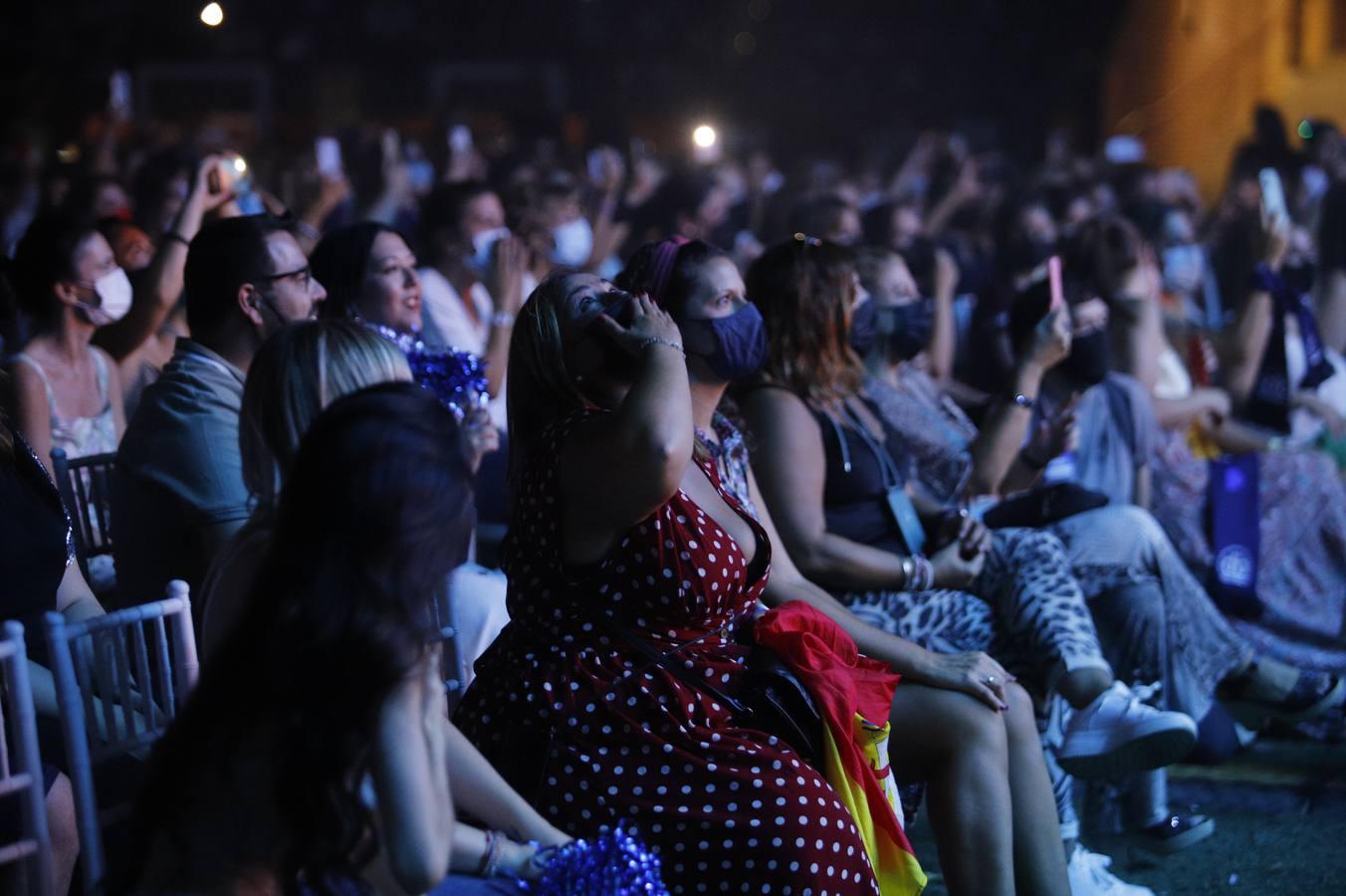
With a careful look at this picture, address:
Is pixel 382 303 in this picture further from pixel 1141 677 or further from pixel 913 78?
pixel 913 78

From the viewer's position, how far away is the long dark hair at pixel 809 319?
3.42m

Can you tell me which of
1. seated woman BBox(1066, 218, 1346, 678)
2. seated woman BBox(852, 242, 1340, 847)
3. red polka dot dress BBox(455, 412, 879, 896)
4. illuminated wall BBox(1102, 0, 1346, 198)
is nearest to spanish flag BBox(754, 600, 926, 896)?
red polka dot dress BBox(455, 412, 879, 896)

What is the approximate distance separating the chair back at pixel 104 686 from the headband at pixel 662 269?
1149mm

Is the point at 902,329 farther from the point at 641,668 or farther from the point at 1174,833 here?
the point at 641,668

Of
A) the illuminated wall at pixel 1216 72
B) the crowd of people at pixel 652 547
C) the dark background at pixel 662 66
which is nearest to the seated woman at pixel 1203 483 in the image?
the crowd of people at pixel 652 547

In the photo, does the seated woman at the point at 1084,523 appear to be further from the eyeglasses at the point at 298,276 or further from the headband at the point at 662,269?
the eyeglasses at the point at 298,276

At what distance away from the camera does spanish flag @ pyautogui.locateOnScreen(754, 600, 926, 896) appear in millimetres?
2377

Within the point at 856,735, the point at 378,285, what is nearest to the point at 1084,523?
the point at 856,735

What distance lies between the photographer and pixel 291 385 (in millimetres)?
2215

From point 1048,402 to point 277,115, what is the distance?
14.9 m

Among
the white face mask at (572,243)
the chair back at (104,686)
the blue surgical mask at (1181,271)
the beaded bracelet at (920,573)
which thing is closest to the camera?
the chair back at (104,686)

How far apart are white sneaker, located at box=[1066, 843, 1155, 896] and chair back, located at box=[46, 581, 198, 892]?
6.18 ft

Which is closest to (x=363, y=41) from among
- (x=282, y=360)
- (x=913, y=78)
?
(x=913, y=78)

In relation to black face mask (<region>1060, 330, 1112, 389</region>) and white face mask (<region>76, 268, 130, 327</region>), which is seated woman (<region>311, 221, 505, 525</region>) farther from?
black face mask (<region>1060, 330, 1112, 389</region>)
